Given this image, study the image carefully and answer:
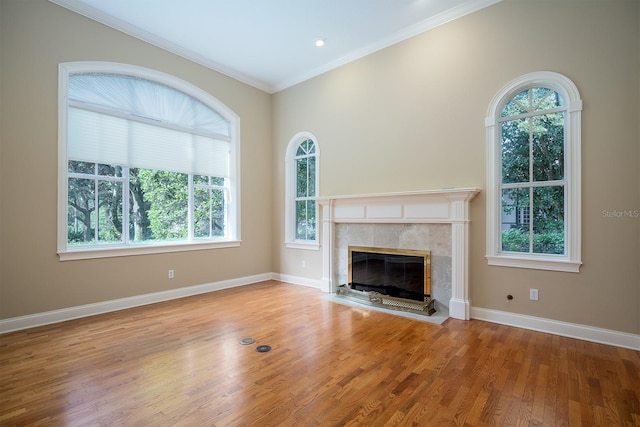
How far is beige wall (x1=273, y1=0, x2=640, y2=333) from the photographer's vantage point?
9.50ft

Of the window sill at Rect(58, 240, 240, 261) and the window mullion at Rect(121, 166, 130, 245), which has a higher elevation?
the window mullion at Rect(121, 166, 130, 245)

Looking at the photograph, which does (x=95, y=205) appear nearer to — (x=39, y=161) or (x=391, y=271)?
(x=39, y=161)

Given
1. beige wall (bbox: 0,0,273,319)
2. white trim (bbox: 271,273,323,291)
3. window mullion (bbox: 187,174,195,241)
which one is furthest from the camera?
white trim (bbox: 271,273,323,291)

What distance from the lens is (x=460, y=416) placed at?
1.88 metres

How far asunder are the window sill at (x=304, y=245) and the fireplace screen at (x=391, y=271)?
760 mm

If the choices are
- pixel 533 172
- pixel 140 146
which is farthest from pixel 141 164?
pixel 533 172

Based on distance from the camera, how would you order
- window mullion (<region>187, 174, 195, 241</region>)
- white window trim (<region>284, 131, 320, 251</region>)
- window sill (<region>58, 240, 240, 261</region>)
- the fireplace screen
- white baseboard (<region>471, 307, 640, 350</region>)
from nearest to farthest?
white baseboard (<region>471, 307, 640, 350</region>), window sill (<region>58, 240, 240, 261</region>), the fireplace screen, window mullion (<region>187, 174, 195, 241</region>), white window trim (<region>284, 131, 320, 251</region>)

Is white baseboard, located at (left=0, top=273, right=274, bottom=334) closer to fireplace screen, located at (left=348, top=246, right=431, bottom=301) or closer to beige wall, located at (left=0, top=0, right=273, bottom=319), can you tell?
beige wall, located at (left=0, top=0, right=273, bottom=319)

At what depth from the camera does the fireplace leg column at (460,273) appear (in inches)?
144

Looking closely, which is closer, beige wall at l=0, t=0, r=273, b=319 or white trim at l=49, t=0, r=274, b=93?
beige wall at l=0, t=0, r=273, b=319

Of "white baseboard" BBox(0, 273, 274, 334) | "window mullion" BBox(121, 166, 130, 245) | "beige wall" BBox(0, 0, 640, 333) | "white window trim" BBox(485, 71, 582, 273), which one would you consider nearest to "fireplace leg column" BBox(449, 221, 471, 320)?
"beige wall" BBox(0, 0, 640, 333)

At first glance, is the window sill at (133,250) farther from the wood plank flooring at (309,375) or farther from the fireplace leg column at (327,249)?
the fireplace leg column at (327,249)

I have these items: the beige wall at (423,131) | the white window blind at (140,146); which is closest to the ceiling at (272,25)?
the beige wall at (423,131)

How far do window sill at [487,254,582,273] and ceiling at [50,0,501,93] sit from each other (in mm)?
2977
